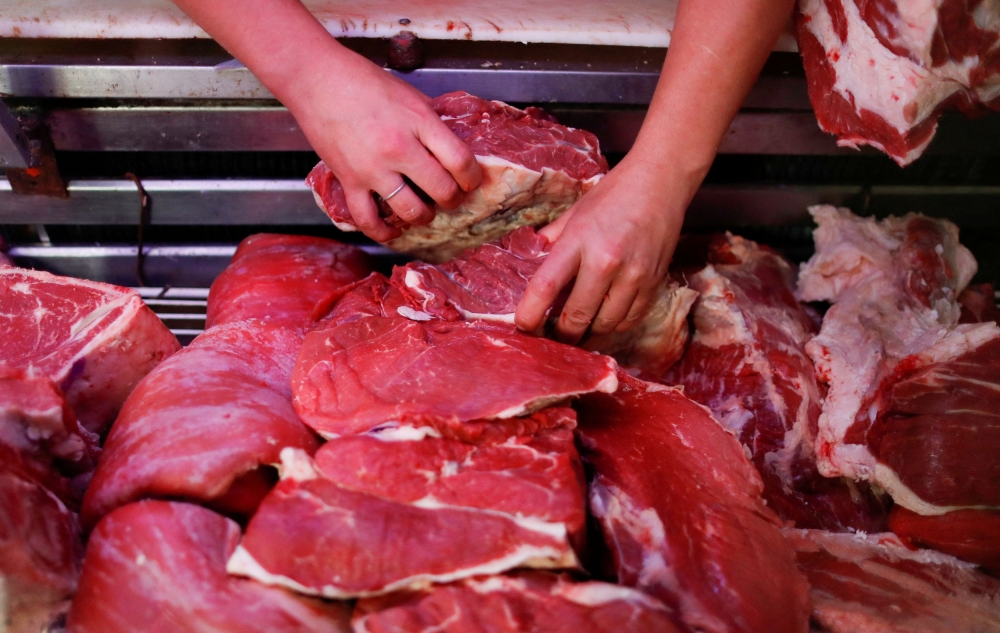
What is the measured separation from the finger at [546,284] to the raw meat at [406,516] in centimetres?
49

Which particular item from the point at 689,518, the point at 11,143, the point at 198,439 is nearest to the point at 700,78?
the point at 689,518

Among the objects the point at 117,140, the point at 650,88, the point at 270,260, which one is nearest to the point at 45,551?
the point at 270,260

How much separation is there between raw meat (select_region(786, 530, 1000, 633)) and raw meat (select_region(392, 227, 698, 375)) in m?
0.84

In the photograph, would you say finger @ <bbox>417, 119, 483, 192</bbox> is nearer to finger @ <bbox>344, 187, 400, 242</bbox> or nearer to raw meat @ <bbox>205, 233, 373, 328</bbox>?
finger @ <bbox>344, 187, 400, 242</bbox>

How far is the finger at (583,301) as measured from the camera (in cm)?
203

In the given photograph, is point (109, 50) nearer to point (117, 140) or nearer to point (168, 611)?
point (117, 140)

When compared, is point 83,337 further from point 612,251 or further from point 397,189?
point 612,251

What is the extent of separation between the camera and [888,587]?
1890 millimetres

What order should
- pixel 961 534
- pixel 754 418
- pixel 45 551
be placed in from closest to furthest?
pixel 45 551 → pixel 961 534 → pixel 754 418

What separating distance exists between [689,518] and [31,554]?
160cm

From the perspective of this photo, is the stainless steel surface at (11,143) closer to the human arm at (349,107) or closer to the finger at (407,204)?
the human arm at (349,107)

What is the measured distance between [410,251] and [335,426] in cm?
104

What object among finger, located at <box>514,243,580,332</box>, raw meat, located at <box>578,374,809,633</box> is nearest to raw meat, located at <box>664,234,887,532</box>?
raw meat, located at <box>578,374,809,633</box>

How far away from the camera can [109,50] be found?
252 centimetres
